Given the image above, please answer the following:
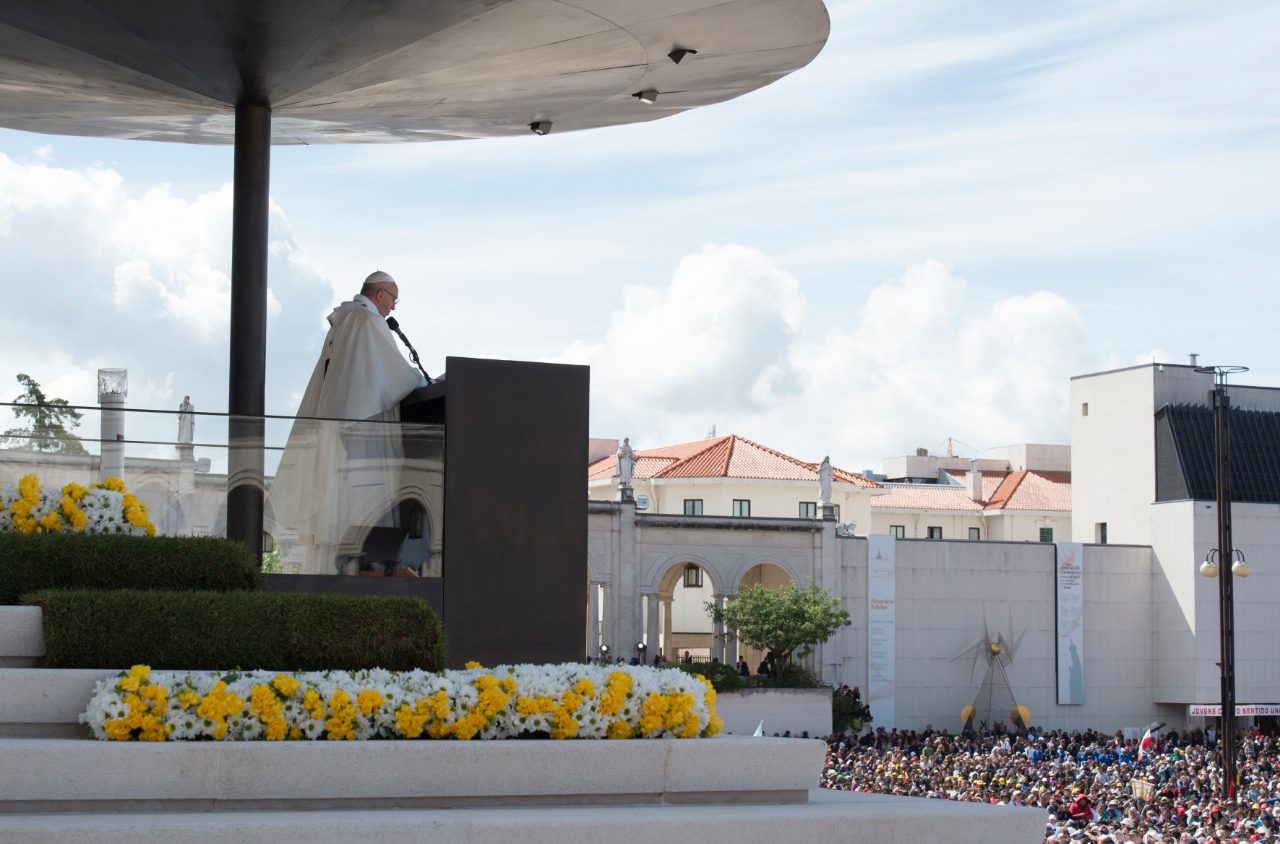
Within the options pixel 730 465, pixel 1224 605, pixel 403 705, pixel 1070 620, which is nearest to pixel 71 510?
pixel 403 705

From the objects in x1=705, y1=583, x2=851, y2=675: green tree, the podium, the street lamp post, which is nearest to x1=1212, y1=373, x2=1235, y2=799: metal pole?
the street lamp post

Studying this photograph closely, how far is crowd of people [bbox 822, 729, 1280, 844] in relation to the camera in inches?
908

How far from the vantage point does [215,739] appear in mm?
6461

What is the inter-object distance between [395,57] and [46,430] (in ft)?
11.3

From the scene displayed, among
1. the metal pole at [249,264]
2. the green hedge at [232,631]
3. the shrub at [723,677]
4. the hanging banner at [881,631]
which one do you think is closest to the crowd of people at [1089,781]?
the shrub at [723,677]

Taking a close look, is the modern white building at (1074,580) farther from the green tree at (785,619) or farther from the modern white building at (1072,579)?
the green tree at (785,619)

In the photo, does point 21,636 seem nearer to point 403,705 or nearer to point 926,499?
point 403,705

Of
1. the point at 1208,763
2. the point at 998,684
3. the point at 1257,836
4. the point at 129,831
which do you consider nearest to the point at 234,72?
the point at 129,831

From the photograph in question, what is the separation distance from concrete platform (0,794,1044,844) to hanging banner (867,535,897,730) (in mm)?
50882

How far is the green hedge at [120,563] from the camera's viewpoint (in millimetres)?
7824

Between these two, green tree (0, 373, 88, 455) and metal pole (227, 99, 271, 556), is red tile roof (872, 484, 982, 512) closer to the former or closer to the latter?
metal pole (227, 99, 271, 556)

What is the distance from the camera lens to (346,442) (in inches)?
387

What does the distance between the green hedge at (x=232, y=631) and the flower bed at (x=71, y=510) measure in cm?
140

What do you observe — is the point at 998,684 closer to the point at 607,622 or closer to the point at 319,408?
the point at 607,622
